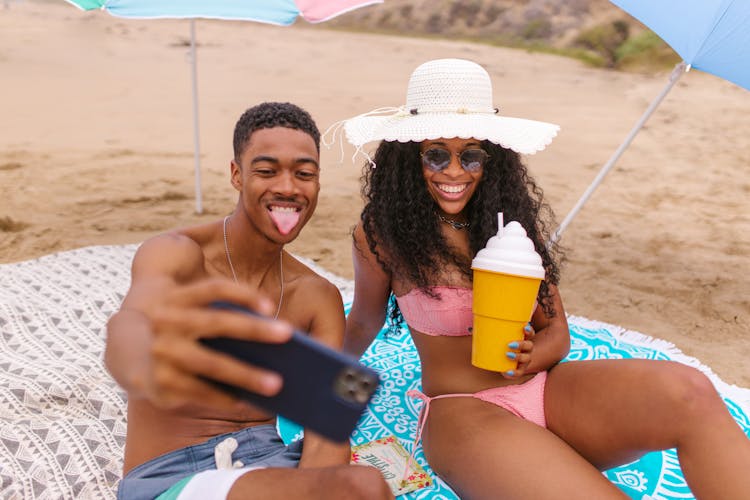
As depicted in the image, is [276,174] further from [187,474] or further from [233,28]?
[233,28]

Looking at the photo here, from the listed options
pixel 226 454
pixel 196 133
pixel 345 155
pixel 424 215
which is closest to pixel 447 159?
pixel 424 215

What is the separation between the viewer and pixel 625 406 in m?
2.07

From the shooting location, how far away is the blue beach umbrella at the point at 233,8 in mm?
3705

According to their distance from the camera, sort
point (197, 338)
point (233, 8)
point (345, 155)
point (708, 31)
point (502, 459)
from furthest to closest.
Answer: point (345, 155) → point (233, 8) → point (708, 31) → point (502, 459) → point (197, 338)

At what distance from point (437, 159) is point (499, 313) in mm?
628

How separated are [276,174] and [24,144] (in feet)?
24.0

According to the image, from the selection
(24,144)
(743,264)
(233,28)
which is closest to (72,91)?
(24,144)

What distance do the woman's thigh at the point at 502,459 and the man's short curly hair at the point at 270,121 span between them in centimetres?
110

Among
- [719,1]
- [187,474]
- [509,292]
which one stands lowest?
[187,474]

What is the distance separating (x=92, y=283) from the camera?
13.9ft

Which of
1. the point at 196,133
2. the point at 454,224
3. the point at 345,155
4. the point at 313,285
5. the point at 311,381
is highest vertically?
the point at 311,381

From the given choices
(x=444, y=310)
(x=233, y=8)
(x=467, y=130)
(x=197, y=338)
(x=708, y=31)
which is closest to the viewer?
(x=197, y=338)

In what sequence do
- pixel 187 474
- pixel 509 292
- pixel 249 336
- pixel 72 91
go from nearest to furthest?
pixel 249 336 < pixel 187 474 < pixel 509 292 < pixel 72 91

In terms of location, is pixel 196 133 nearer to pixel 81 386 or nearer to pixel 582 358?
pixel 81 386
